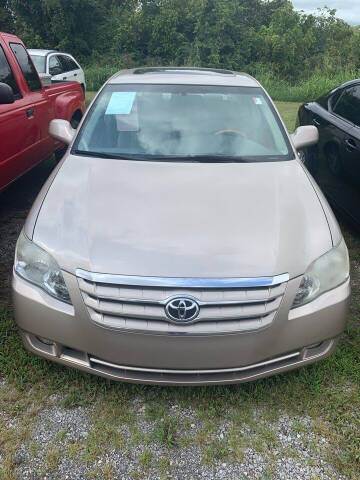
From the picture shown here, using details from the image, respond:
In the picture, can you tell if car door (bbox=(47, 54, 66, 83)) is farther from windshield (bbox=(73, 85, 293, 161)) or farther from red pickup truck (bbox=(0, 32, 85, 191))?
windshield (bbox=(73, 85, 293, 161))

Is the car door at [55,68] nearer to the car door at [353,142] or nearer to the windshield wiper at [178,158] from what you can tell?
the car door at [353,142]

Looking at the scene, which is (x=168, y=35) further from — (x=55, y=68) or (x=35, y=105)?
(x=35, y=105)

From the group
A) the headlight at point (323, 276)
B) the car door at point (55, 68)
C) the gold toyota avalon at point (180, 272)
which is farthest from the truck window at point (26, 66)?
the car door at point (55, 68)

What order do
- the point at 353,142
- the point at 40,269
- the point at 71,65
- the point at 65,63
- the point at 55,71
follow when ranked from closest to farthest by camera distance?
1. the point at 40,269
2. the point at 353,142
3. the point at 55,71
4. the point at 65,63
5. the point at 71,65

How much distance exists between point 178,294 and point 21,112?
→ 305cm

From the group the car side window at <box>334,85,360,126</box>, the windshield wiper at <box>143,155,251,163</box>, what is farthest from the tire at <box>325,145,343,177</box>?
the windshield wiper at <box>143,155,251,163</box>

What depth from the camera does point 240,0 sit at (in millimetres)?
25156

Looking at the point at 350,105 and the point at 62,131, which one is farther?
the point at 350,105

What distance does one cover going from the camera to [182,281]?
72.7 inches

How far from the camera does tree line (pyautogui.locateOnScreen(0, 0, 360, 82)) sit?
20516 millimetres

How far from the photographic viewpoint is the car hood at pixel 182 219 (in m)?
1.94

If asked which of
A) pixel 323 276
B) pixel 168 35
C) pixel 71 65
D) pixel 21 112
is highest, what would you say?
pixel 21 112

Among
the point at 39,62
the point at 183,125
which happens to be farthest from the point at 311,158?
the point at 39,62

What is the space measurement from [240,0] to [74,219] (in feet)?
89.7
